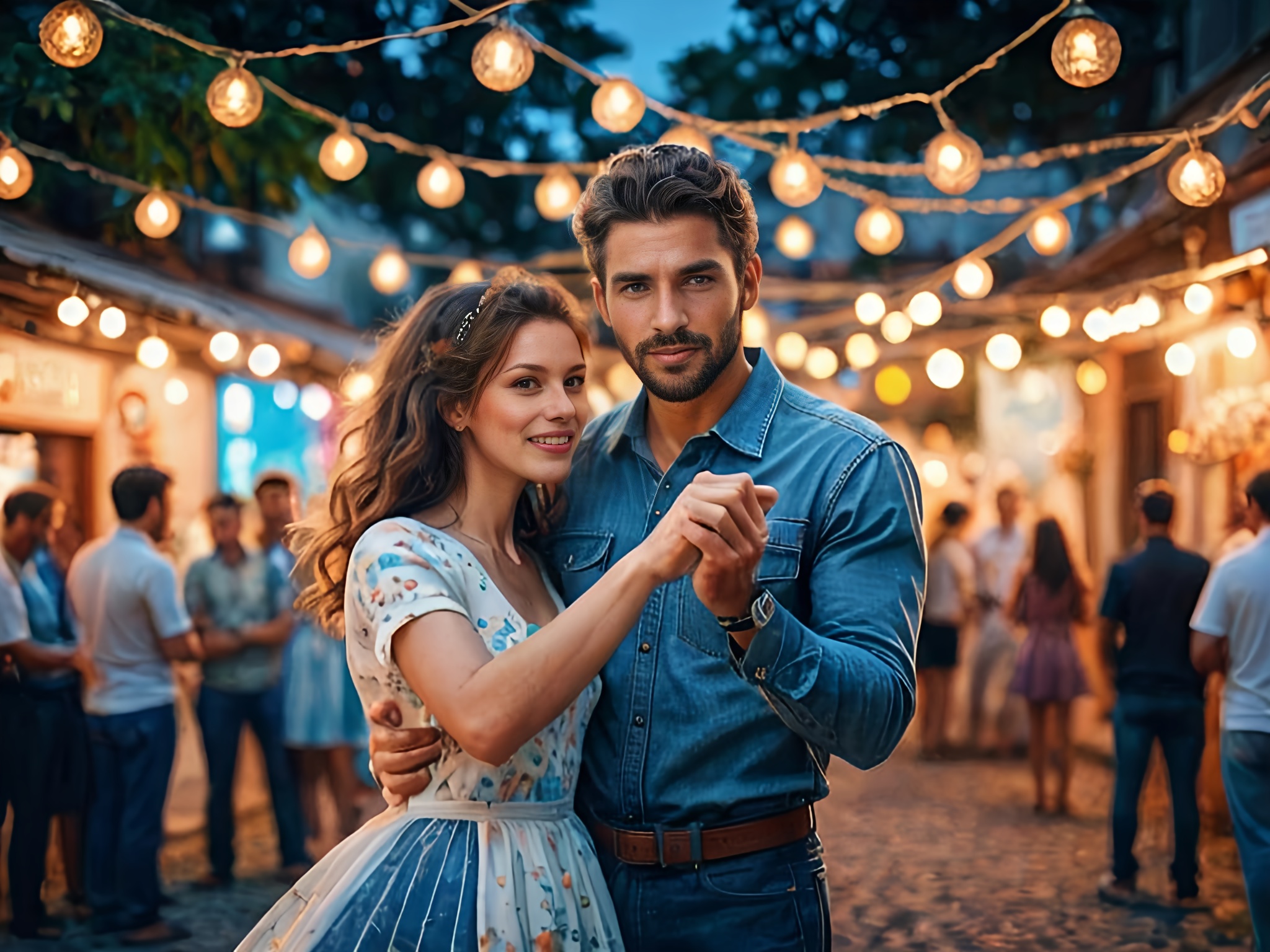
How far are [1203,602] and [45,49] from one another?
4.56 meters

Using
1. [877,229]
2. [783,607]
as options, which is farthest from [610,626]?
[877,229]

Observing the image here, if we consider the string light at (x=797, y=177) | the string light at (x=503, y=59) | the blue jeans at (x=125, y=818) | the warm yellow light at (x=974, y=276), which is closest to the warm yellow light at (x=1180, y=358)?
the warm yellow light at (x=974, y=276)

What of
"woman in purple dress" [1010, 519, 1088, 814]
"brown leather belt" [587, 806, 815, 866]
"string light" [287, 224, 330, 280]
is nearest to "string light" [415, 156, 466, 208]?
"string light" [287, 224, 330, 280]

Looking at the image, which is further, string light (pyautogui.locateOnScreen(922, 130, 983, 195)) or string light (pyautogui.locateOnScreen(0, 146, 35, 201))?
string light (pyautogui.locateOnScreen(922, 130, 983, 195))

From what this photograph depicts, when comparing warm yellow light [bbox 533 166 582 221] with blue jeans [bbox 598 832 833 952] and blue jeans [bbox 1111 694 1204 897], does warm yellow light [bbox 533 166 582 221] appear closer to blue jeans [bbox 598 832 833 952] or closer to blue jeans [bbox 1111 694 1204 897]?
blue jeans [bbox 1111 694 1204 897]

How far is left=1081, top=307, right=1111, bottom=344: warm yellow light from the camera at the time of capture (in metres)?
6.80

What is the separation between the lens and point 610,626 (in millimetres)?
1712

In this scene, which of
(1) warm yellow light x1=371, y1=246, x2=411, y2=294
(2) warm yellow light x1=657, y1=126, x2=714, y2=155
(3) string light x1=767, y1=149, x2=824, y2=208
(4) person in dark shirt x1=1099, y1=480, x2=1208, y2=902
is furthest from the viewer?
(1) warm yellow light x1=371, y1=246, x2=411, y2=294

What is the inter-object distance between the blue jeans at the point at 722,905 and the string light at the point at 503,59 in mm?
2774

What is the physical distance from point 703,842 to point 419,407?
2.88 feet

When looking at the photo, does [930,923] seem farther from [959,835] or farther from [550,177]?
[550,177]

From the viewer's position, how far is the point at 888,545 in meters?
1.97

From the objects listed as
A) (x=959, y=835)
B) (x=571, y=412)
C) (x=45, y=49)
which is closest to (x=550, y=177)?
(x=45, y=49)

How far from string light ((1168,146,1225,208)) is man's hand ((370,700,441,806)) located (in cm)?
352
